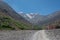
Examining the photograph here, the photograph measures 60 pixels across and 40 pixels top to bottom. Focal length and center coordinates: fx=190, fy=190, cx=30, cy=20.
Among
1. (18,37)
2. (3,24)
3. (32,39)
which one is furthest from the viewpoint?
(3,24)

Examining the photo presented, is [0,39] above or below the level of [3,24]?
below

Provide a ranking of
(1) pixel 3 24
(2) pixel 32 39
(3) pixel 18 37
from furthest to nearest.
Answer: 1. (1) pixel 3 24
2. (3) pixel 18 37
3. (2) pixel 32 39

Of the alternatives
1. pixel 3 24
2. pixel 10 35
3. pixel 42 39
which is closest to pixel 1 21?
pixel 3 24

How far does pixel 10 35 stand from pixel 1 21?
7.16m

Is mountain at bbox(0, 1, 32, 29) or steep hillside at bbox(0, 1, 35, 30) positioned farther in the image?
mountain at bbox(0, 1, 32, 29)

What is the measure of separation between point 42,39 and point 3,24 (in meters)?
7.93

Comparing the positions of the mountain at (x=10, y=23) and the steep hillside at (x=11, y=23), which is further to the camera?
the mountain at (x=10, y=23)

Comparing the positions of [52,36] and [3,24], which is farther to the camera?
[3,24]

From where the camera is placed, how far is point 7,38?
1063 cm

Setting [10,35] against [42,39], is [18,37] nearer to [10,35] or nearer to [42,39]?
[10,35]

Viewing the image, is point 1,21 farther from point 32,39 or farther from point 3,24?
point 32,39

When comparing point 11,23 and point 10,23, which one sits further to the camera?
point 11,23

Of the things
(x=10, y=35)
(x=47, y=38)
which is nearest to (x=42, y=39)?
(x=47, y=38)

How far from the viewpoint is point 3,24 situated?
58.7 ft
